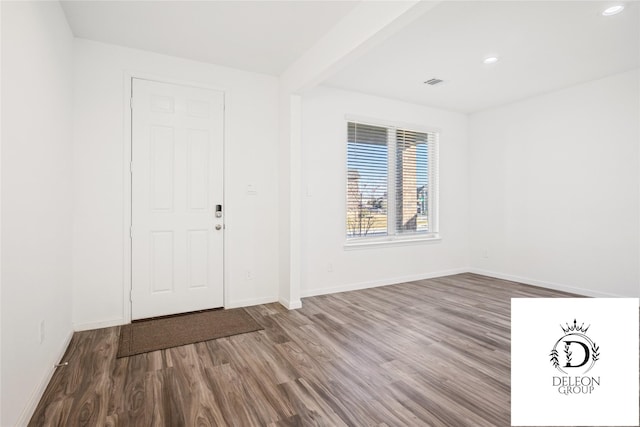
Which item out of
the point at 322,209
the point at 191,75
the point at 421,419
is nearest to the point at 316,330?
the point at 421,419

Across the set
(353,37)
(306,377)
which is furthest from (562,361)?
(353,37)

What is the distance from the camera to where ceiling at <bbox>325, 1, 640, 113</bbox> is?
264 cm

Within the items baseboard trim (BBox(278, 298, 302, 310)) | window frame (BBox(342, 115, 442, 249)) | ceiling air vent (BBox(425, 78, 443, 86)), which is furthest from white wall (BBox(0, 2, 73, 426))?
ceiling air vent (BBox(425, 78, 443, 86))

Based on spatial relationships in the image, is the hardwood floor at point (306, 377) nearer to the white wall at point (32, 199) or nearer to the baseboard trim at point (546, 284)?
the white wall at point (32, 199)

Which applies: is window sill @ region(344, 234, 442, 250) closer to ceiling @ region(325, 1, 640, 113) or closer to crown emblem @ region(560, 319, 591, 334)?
ceiling @ region(325, 1, 640, 113)

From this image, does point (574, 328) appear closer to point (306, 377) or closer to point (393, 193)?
point (306, 377)

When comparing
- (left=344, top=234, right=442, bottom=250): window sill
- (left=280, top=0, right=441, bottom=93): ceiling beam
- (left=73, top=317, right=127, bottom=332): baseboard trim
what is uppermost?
(left=280, top=0, right=441, bottom=93): ceiling beam

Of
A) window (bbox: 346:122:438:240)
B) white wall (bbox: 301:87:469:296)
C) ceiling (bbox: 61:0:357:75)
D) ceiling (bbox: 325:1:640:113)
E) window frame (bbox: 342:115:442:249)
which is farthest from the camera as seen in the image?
window (bbox: 346:122:438:240)

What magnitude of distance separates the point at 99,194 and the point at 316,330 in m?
2.39

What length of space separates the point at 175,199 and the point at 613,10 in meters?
4.18

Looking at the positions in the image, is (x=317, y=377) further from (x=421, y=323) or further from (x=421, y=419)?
(x=421, y=323)

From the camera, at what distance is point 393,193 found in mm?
4891

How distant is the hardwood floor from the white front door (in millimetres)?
606

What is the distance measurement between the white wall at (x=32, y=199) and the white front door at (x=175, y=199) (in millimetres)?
637
